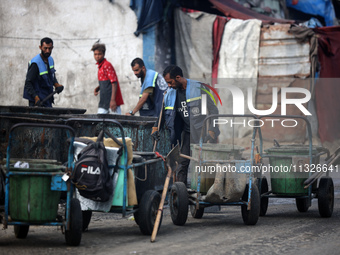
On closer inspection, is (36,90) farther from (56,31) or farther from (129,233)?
(56,31)

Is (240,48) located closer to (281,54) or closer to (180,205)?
(281,54)

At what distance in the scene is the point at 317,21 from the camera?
1898 centimetres

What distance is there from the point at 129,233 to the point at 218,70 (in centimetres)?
976

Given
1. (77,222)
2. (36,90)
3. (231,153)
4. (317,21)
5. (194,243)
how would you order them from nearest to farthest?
(77,222), (194,243), (231,153), (36,90), (317,21)

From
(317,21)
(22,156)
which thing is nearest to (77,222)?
(22,156)

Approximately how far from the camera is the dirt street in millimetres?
5883

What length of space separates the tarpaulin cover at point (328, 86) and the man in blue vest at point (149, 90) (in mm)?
6239

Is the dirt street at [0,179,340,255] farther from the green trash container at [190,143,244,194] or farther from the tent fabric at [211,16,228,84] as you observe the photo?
the tent fabric at [211,16,228,84]

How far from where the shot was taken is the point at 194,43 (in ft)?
52.5

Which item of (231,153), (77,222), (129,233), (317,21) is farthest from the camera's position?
(317,21)

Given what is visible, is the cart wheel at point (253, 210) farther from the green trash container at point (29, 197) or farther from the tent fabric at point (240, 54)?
the tent fabric at point (240, 54)

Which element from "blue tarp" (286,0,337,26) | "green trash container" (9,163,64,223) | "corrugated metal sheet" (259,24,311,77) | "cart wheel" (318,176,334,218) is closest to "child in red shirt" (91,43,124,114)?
"cart wheel" (318,176,334,218)

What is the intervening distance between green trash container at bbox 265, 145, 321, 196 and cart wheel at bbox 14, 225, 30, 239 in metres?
3.23

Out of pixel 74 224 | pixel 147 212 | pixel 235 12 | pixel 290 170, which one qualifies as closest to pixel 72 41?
pixel 235 12
